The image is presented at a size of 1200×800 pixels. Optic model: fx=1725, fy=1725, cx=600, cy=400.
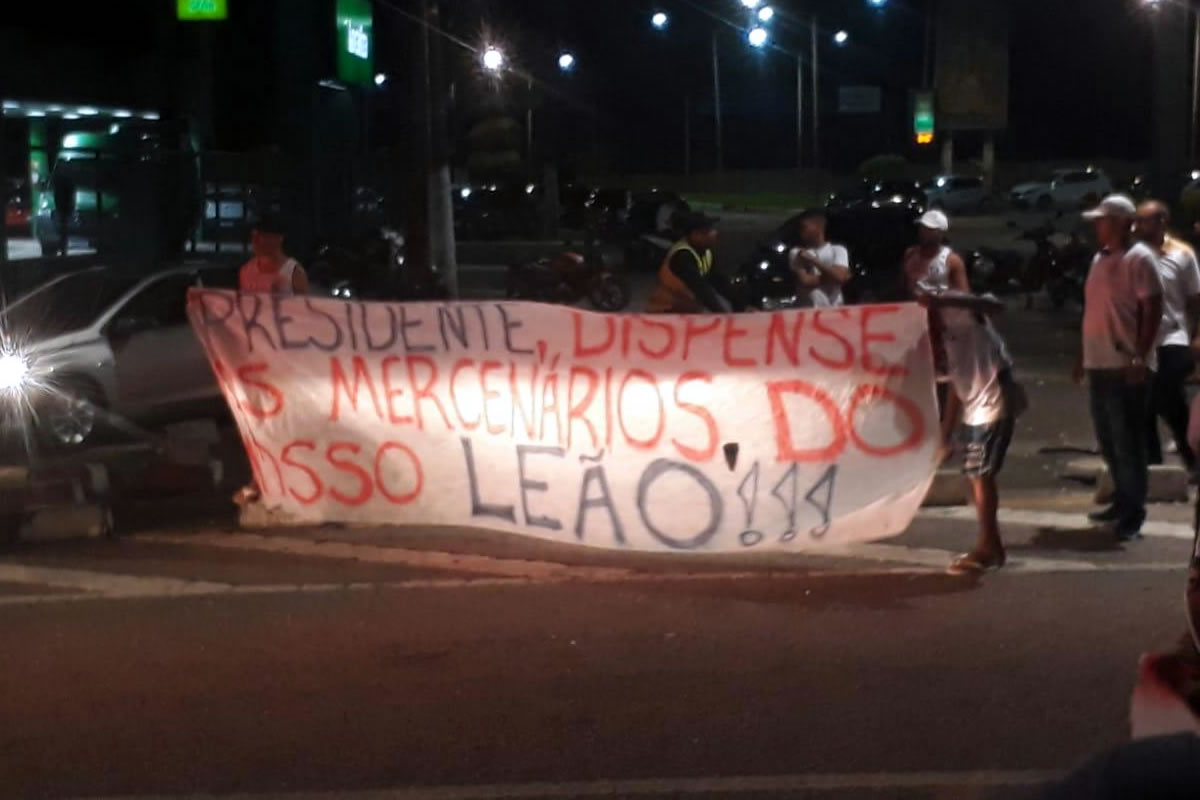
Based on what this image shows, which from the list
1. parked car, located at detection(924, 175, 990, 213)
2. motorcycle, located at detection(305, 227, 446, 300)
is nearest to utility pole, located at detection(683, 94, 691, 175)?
parked car, located at detection(924, 175, 990, 213)

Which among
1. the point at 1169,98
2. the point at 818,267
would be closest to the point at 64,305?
the point at 818,267

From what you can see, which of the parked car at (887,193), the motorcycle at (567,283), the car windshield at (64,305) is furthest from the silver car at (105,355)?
the parked car at (887,193)

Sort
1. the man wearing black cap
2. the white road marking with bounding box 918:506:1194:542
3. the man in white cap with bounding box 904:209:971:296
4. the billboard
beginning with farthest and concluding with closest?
1. the billboard
2. the man wearing black cap
3. the man in white cap with bounding box 904:209:971:296
4. the white road marking with bounding box 918:506:1194:542

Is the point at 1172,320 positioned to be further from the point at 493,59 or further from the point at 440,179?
the point at 493,59

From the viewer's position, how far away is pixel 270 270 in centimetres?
1007

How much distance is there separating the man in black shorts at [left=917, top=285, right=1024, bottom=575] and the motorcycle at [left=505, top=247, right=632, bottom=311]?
1492 centimetres

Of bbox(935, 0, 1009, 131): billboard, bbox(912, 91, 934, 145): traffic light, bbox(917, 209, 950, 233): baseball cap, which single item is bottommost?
bbox(917, 209, 950, 233): baseball cap

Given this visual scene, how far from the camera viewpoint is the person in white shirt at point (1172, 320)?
968 cm

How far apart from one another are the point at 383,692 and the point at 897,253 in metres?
21.2

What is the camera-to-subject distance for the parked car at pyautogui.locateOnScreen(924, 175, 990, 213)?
57438 millimetres

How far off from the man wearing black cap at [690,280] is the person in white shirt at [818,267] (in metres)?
0.72

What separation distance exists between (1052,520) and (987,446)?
165 cm

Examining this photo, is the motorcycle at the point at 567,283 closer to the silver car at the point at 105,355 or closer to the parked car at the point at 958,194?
the silver car at the point at 105,355

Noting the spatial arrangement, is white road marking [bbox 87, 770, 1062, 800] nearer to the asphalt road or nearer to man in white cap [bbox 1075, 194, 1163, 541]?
the asphalt road
